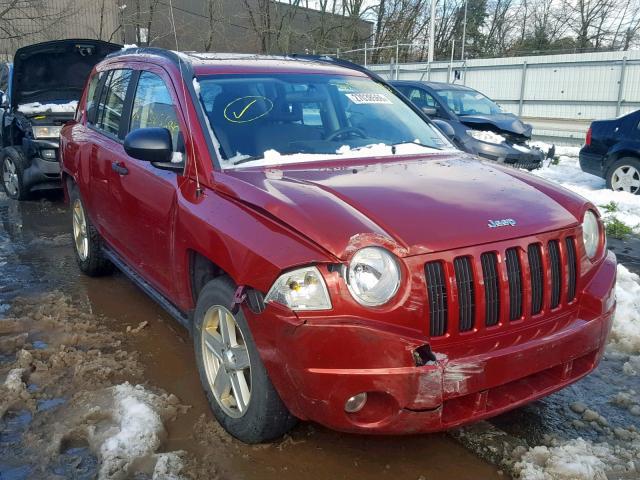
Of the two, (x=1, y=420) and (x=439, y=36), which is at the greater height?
(x=439, y=36)

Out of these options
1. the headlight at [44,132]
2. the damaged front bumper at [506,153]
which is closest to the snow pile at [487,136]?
the damaged front bumper at [506,153]

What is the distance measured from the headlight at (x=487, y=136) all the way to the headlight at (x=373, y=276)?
837 cm

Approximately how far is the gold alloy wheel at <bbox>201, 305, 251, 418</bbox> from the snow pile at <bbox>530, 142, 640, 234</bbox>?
595 cm

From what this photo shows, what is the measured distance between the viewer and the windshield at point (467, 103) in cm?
1186

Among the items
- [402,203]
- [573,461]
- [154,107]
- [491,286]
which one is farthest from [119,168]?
[573,461]

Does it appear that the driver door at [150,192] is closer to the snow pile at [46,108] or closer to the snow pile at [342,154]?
the snow pile at [342,154]

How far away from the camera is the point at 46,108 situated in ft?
27.9

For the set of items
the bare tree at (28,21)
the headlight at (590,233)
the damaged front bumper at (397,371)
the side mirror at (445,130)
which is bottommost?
the damaged front bumper at (397,371)

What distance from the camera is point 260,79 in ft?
12.4

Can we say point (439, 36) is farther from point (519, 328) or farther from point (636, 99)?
point (519, 328)

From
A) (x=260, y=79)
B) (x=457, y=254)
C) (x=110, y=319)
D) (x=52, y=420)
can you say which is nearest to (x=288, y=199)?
(x=457, y=254)

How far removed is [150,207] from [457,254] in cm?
201

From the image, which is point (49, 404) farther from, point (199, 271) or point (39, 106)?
point (39, 106)

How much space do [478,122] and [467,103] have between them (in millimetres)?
1471
